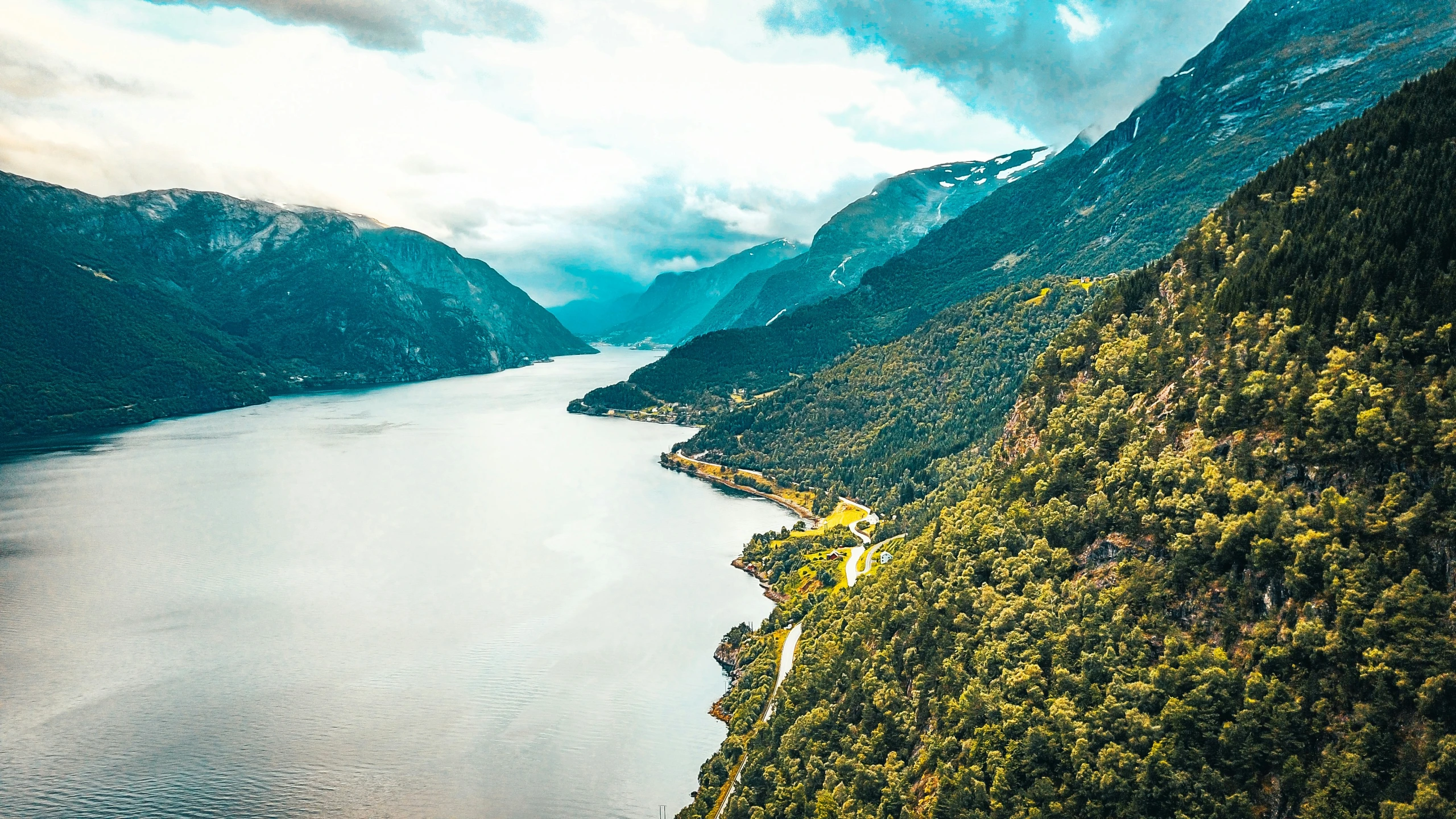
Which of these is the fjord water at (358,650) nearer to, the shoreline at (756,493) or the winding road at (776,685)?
the winding road at (776,685)

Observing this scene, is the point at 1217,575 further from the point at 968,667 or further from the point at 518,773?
the point at 518,773

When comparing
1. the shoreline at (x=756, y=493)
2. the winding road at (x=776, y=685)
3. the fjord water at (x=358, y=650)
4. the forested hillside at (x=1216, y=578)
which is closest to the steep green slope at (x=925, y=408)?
the shoreline at (x=756, y=493)

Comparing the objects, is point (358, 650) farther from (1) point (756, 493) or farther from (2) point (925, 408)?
(2) point (925, 408)

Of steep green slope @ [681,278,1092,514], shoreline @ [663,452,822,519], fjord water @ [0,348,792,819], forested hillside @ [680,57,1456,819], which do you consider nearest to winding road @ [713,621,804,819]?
forested hillside @ [680,57,1456,819]

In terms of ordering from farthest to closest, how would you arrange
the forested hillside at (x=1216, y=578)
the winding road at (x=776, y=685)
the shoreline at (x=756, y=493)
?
the shoreline at (x=756, y=493) → the winding road at (x=776, y=685) → the forested hillside at (x=1216, y=578)

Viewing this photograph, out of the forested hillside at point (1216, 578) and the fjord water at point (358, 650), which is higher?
the forested hillside at point (1216, 578)

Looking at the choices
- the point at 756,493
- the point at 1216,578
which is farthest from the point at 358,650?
the point at 756,493

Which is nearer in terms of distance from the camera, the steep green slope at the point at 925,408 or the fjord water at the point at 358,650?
the fjord water at the point at 358,650

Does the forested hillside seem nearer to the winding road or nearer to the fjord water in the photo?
the winding road
